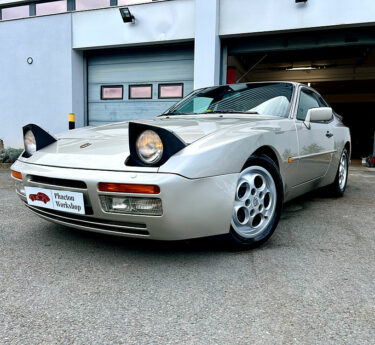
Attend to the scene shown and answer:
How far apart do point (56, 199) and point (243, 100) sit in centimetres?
172

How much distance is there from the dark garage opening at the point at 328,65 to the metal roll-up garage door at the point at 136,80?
4.15ft

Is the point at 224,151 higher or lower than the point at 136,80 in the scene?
lower

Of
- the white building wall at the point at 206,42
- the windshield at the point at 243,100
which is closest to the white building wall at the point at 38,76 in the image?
the white building wall at the point at 206,42

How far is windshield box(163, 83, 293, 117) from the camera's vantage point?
2.79m

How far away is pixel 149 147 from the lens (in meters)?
1.75

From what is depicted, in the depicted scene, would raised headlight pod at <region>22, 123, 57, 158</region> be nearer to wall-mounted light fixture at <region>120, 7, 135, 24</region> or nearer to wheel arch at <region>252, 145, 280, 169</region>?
wheel arch at <region>252, 145, 280, 169</region>

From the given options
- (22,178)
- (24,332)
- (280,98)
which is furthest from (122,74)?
(24,332)

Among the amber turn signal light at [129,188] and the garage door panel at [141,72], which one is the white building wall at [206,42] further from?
the amber turn signal light at [129,188]

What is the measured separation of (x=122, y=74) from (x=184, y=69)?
1.67m

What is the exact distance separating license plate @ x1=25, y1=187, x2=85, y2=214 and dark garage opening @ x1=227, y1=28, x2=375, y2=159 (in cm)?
661

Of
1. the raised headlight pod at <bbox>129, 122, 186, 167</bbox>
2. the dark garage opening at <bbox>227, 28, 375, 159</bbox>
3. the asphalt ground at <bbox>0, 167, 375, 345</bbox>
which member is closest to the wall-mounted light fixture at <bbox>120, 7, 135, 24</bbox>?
the dark garage opening at <bbox>227, 28, 375, 159</bbox>

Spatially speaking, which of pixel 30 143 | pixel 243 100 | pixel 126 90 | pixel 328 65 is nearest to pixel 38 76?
pixel 126 90

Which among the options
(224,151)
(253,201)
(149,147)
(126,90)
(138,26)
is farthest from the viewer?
(126,90)

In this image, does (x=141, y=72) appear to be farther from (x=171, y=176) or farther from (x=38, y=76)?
(x=171, y=176)
